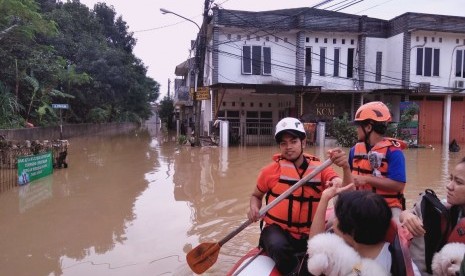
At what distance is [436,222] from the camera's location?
221 cm

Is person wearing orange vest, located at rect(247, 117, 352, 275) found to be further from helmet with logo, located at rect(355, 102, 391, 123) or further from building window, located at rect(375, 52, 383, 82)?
building window, located at rect(375, 52, 383, 82)

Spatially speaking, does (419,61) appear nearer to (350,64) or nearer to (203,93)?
(350,64)

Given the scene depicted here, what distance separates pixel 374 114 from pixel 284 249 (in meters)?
1.37

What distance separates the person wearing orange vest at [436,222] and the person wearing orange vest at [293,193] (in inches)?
28.7

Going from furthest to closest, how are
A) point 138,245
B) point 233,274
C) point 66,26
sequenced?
1. point 66,26
2. point 138,245
3. point 233,274

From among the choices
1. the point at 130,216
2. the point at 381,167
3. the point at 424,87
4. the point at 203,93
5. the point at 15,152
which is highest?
the point at 424,87

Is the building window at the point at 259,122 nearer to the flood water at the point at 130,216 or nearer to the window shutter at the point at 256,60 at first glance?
the window shutter at the point at 256,60

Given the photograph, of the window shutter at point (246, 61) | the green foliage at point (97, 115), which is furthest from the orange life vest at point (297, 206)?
the green foliage at point (97, 115)

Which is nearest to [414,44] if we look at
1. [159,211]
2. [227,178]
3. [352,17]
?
[352,17]

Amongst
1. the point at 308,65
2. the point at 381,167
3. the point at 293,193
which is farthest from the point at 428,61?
the point at 293,193

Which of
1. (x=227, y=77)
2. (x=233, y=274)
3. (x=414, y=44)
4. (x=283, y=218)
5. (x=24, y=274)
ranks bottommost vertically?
(x=24, y=274)

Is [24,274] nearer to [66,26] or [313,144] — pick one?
[313,144]

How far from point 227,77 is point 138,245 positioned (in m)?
16.9

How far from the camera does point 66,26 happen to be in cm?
2986
